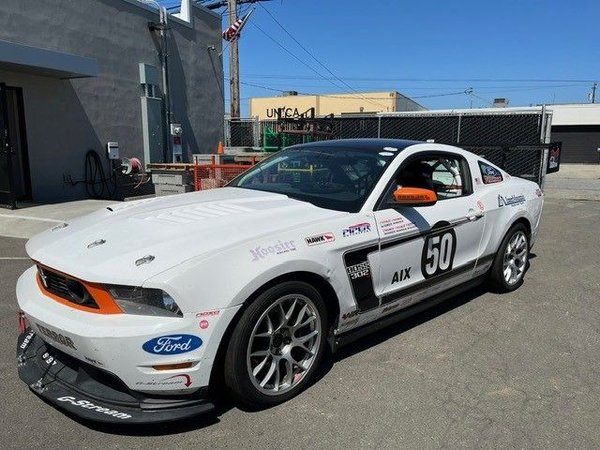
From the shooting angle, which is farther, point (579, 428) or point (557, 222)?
point (557, 222)

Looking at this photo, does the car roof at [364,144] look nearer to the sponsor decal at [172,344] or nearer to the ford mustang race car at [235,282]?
the ford mustang race car at [235,282]

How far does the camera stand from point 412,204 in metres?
3.64

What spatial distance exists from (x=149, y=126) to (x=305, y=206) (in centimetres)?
1265

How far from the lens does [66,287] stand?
2.83 metres

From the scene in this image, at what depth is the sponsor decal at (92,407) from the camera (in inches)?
100

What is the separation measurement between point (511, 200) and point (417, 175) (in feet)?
4.48

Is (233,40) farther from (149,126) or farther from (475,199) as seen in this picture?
(475,199)

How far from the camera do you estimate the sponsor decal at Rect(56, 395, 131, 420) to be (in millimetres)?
2547

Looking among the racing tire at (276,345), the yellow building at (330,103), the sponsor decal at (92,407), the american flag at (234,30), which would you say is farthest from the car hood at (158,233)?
the yellow building at (330,103)

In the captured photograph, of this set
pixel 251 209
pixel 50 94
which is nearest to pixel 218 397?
pixel 251 209

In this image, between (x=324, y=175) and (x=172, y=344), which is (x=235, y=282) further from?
(x=324, y=175)

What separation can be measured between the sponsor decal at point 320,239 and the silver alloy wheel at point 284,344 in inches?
12.9

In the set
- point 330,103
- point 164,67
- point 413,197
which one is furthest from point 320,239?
point 330,103

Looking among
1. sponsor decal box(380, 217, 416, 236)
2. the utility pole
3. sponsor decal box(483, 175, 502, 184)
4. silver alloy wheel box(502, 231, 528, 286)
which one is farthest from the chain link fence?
sponsor decal box(380, 217, 416, 236)
